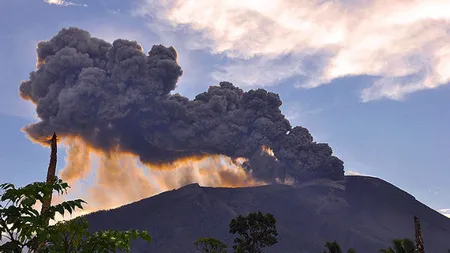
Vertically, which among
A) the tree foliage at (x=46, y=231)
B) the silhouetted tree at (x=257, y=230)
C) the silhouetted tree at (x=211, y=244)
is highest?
the silhouetted tree at (x=257, y=230)

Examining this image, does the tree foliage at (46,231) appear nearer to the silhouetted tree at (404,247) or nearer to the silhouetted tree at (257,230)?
the silhouetted tree at (404,247)

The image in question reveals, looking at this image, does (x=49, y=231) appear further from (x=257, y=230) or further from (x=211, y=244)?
(x=257, y=230)

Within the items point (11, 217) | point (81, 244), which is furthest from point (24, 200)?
point (81, 244)

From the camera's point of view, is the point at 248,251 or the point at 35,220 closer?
the point at 35,220

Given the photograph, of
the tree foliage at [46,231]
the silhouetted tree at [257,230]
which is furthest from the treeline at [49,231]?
the silhouetted tree at [257,230]

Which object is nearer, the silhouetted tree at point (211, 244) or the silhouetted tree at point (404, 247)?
the silhouetted tree at point (404, 247)

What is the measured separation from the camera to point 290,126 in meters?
197

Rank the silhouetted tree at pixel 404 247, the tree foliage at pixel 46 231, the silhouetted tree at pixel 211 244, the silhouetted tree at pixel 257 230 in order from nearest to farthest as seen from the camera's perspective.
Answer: the tree foliage at pixel 46 231 → the silhouetted tree at pixel 404 247 → the silhouetted tree at pixel 211 244 → the silhouetted tree at pixel 257 230

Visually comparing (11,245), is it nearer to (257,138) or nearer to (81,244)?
(81,244)

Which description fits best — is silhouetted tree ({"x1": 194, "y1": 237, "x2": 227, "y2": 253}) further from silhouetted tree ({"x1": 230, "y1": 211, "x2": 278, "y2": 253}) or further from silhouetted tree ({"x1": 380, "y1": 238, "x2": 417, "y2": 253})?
silhouetted tree ({"x1": 380, "y1": 238, "x2": 417, "y2": 253})

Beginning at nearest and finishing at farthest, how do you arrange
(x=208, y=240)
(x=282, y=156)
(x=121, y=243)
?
(x=121, y=243), (x=208, y=240), (x=282, y=156)

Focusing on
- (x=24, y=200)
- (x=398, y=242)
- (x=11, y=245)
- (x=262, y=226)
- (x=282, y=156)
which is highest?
(x=282, y=156)

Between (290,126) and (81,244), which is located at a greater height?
(290,126)

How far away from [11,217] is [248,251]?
59.2m
